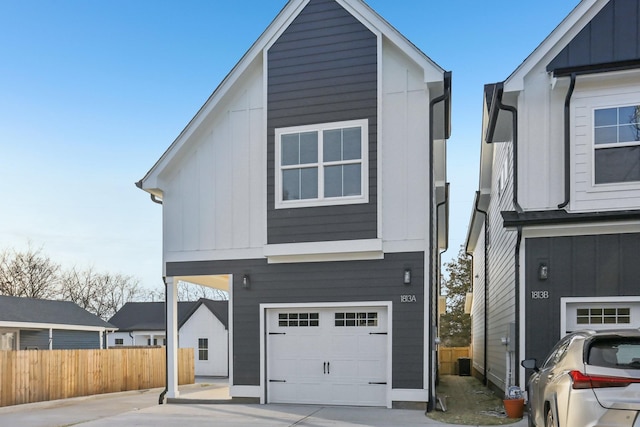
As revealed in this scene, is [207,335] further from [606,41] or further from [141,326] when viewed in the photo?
[606,41]

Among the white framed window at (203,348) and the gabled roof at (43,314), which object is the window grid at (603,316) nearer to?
the gabled roof at (43,314)

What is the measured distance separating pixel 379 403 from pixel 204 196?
5.62 meters

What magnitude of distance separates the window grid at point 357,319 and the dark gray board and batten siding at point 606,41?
5.57m

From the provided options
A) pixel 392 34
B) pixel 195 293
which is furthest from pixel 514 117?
pixel 195 293

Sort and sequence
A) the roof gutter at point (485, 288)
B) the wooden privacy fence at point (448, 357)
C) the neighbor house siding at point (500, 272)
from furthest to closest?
the wooden privacy fence at point (448, 357), the roof gutter at point (485, 288), the neighbor house siding at point (500, 272)

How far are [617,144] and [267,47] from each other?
6974 mm

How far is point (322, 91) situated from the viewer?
36.8 ft

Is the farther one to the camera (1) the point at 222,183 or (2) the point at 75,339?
(2) the point at 75,339

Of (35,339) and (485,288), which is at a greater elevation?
(485,288)

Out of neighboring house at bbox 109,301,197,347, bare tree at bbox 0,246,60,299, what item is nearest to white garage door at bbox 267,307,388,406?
neighboring house at bbox 109,301,197,347

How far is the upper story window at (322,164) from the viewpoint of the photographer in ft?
35.9

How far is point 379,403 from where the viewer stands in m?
10.5

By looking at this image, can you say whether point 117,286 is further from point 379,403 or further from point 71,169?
point 379,403

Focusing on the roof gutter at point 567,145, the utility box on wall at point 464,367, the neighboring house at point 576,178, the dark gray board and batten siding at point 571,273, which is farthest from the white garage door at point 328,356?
the utility box on wall at point 464,367
